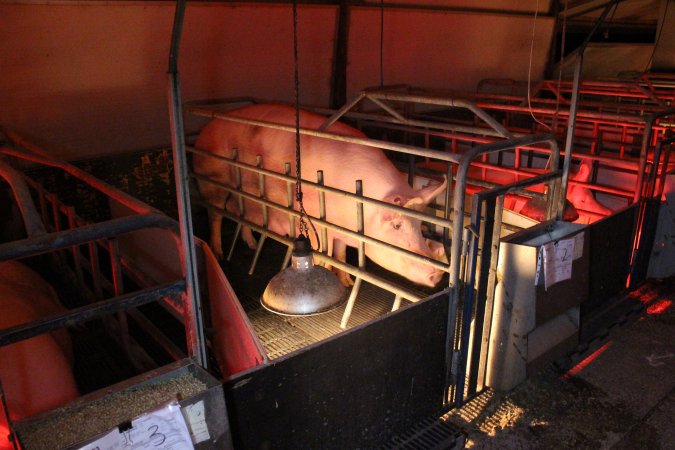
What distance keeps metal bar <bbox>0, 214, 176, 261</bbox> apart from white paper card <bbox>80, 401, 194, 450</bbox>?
0.60m

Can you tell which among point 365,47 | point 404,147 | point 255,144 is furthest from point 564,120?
point 404,147

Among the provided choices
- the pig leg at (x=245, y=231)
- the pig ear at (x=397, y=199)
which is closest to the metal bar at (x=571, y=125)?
the pig ear at (x=397, y=199)

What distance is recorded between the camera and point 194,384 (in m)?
1.92

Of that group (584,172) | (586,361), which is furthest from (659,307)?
(584,172)

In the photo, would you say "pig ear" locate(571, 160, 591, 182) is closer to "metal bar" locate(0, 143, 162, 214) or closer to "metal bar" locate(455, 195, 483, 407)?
"metal bar" locate(455, 195, 483, 407)

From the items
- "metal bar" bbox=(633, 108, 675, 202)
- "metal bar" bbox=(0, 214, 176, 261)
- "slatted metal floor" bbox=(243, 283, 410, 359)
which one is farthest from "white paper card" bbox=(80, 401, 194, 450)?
"metal bar" bbox=(633, 108, 675, 202)

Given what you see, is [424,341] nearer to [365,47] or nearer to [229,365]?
[229,365]

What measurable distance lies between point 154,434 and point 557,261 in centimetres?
242

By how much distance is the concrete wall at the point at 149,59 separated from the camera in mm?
4762

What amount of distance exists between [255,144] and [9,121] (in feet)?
7.04

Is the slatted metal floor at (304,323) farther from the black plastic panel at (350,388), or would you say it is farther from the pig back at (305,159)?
the black plastic panel at (350,388)

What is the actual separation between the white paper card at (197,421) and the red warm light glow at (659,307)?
391 centimetres

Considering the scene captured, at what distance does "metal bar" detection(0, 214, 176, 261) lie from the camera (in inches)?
63.6

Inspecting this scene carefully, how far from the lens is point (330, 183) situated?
433 centimetres
